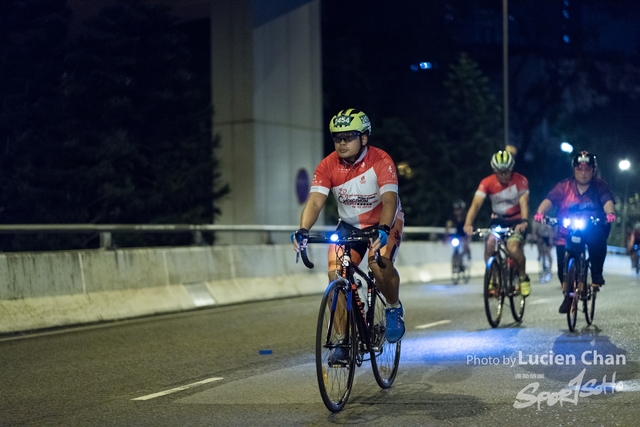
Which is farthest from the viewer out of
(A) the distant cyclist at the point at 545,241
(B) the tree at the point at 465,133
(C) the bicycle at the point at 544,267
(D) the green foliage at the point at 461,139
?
(B) the tree at the point at 465,133

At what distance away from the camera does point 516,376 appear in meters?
8.33

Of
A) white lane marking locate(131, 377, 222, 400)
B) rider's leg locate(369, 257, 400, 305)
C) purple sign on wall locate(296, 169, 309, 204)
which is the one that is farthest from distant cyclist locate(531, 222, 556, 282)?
rider's leg locate(369, 257, 400, 305)

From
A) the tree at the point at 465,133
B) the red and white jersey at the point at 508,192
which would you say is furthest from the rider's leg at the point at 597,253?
the tree at the point at 465,133

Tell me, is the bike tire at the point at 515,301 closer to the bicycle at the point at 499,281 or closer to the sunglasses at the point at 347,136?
the bicycle at the point at 499,281

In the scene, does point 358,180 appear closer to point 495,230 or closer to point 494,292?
point 494,292

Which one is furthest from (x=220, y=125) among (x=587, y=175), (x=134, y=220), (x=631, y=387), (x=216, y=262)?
(x=631, y=387)

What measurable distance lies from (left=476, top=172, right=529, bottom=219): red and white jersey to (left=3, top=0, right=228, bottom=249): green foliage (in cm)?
1170

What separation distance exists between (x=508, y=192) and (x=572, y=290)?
70.3 inches

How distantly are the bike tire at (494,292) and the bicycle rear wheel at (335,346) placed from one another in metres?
5.25

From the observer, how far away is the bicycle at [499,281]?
12.2 meters

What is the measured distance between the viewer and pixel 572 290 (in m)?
11.4

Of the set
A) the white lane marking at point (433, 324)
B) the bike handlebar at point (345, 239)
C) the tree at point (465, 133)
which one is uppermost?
the tree at point (465, 133)

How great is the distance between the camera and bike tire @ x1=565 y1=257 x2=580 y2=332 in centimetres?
1135

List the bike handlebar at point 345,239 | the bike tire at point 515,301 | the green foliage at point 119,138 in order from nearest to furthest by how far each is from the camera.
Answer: the bike handlebar at point 345,239 < the bike tire at point 515,301 < the green foliage at point 119,138
